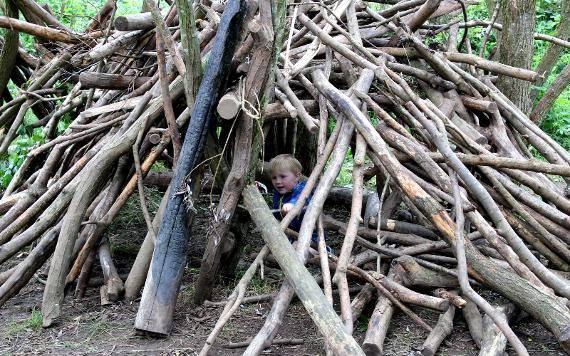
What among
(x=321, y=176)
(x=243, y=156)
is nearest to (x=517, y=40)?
(x=321, y=176)

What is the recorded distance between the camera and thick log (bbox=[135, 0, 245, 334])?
12.3 ft

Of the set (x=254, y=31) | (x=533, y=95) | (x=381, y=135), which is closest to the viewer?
(x=254, y=31)

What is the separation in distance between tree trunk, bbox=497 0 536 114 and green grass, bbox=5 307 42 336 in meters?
4.51

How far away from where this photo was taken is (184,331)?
3975mm

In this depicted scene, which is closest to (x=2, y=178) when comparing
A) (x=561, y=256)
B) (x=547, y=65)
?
(x=561, y=256)

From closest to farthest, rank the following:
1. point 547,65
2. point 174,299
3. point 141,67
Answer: point 174,299, point 141,67, point 547,65

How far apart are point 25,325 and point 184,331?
105 cm

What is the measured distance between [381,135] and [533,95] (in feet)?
12.4

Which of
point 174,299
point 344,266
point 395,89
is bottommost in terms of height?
point 174,299

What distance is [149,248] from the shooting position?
4293 millimetres

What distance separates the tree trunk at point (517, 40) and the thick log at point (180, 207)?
3217 millimetres

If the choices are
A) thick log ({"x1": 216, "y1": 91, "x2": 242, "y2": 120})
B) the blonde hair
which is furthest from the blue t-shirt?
thick log ({"x1": 216, "y1": 91, "x2": 242, "y2": 120})

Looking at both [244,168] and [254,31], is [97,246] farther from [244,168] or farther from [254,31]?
[254,31]

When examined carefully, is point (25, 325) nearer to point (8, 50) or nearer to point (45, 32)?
point (45, 32)
